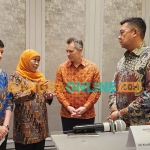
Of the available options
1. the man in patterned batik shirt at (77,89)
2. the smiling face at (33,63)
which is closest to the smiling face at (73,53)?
the man in patterned batik shirt at (77,89)

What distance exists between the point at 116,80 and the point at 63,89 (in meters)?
0.66

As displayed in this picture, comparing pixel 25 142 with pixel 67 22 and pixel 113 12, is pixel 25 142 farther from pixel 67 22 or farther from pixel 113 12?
pixel 113 12

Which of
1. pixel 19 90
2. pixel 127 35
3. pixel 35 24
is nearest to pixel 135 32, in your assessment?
pixel 127 35

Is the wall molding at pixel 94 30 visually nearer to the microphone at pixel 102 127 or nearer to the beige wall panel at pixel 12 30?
the beige wall panel at pixel 12 30

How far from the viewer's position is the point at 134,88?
1657 millimetres

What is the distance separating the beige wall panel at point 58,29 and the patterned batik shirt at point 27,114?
1.01 metres

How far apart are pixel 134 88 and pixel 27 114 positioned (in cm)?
98

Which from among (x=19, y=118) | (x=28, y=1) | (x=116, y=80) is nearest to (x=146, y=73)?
(x=116, y=80)

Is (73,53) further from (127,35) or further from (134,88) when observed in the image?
(134,88)

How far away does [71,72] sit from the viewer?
2312 mm

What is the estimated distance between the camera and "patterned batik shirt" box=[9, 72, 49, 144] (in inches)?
76.2

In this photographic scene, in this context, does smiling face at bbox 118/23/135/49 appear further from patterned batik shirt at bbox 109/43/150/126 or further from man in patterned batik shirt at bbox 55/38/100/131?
man in patterned batik shirt at bbox 55/38/100/131

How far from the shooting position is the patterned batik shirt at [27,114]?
76.2 inches

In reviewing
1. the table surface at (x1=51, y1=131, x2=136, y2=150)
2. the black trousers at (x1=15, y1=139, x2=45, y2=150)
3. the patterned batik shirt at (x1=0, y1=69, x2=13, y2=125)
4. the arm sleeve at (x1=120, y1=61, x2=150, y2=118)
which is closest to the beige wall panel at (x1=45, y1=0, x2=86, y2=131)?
the black trousers at (x1=15, y1=139, x2=45, y2=150)
